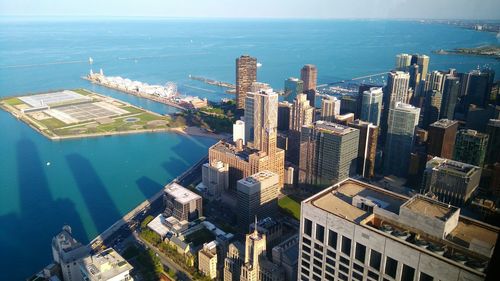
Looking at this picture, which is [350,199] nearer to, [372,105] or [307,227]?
[307,227]

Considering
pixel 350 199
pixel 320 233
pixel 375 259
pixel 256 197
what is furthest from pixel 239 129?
pixel 375 259

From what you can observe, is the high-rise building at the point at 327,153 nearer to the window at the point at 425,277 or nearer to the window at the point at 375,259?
the window at the point at 375,259

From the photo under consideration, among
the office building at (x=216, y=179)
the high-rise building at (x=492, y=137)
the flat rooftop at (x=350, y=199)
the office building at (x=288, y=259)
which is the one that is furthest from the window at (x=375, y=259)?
the office building at (x=216, y=179)

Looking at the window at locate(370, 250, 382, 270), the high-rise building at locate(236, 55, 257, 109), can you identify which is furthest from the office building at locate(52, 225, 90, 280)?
the high-rise building at locate(236, 55, 257, 109)

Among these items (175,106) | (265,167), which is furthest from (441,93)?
(175,106)

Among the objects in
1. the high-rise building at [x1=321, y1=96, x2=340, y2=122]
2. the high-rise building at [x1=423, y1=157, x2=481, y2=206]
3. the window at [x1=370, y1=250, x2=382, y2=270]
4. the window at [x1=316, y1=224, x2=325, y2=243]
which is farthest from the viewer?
the high-rise building at [x1=321, y1=96, x2=340, y2=122]

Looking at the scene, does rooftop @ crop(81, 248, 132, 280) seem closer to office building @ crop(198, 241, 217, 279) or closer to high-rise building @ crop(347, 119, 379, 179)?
office building @ crop(198, 241, 217, 279)

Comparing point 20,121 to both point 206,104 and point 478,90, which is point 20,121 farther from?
point 478,90
